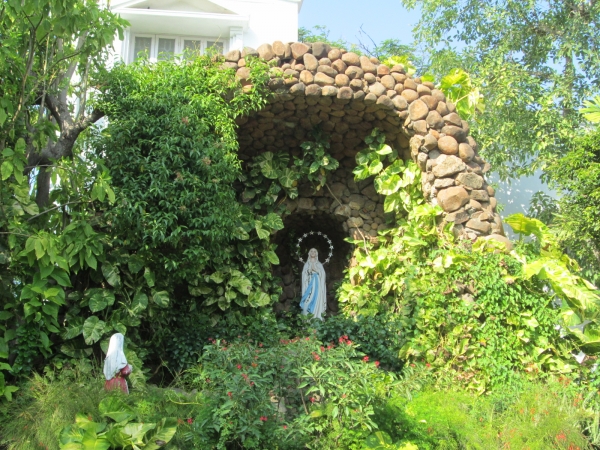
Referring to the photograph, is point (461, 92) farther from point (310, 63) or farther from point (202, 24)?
point (202, 24)

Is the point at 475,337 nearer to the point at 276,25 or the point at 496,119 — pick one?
the point at 496,119

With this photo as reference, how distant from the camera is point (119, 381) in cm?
550

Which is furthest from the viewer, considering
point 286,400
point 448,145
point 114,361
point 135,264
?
point 448,145

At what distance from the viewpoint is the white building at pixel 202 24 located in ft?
33.9

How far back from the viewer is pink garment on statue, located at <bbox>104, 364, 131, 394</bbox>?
5.47 metres

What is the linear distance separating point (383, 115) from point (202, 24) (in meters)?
3.84

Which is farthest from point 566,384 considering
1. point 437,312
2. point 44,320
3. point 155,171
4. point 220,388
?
point 44,320

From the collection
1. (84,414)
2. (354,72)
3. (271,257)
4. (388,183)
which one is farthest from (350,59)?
(84,414)

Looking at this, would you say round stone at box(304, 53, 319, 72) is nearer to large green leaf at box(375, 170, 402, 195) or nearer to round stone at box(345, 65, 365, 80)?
round stone at box(345, 65, 365, 80)

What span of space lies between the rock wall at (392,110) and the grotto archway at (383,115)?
1cm

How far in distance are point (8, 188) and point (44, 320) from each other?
1.28 m

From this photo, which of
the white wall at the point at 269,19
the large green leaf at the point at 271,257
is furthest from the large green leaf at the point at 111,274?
the white wall at the point at 269,19

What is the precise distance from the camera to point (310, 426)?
16.3ft

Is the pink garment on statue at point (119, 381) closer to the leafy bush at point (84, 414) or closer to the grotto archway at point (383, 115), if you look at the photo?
the leafy bush at point (84, 414)
